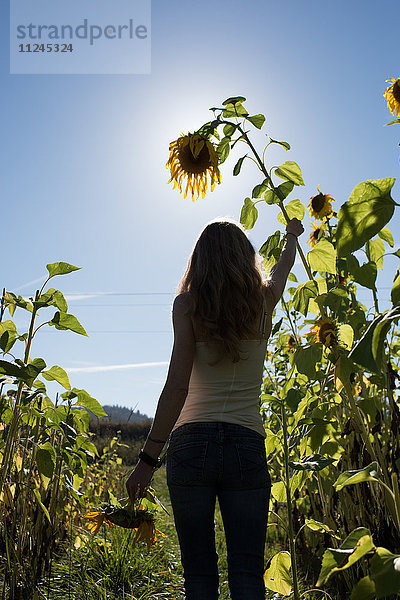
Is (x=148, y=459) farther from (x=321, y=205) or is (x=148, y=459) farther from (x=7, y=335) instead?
(x=321, y=205)

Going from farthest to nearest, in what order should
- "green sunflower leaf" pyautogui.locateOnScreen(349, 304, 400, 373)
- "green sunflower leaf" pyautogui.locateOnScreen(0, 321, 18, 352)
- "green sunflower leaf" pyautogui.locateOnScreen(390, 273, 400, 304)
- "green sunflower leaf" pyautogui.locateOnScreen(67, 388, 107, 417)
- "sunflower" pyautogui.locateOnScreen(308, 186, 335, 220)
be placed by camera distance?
1. "sunflower" pyautogui.locateOnScreen(308, 186, 335, 220)
2. "green sunflower leaf" pyautogui.locateOnScreen(67, 388, 107, 417)
3. "green sunflower leaf" pyautogui.locateOnScreen(0, 321, 18, 352)
4. "green sunflower leaf" pyautogui.locateOnScreen(390, 273, 400, 304)
5. "green sunflower leaf" pyautogui.locateOnScreen(349, 304, 400, 373)

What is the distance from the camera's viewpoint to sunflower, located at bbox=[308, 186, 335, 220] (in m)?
3.45

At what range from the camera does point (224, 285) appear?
1788 mm

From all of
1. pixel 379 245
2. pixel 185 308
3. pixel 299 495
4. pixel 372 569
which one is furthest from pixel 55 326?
pixel 299 495

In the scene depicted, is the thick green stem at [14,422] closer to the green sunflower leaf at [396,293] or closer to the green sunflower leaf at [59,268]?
the green sunflower leaf at [59,268]

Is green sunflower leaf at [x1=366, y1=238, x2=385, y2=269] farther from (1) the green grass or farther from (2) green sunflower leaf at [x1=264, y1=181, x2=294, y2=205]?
(1) the green grass

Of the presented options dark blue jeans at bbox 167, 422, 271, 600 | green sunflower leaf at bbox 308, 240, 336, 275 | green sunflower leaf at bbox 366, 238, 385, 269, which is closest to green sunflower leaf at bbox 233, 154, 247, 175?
green sunflower leaf at bbox 308, 240, 336, 275

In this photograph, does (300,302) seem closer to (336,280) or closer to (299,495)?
(336,280)

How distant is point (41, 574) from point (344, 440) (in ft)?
5.34

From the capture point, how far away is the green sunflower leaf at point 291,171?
1746mm

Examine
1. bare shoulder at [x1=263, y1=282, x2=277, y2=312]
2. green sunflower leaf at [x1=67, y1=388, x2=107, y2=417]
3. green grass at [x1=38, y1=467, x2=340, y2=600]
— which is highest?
bare shoulder at [x1=263, y1=282, x2=277, y2=312]

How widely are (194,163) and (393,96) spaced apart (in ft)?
3.60

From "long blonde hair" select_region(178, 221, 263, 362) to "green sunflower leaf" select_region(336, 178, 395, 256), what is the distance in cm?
82

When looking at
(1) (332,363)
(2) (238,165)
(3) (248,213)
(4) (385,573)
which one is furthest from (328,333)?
(4) (385,573)
